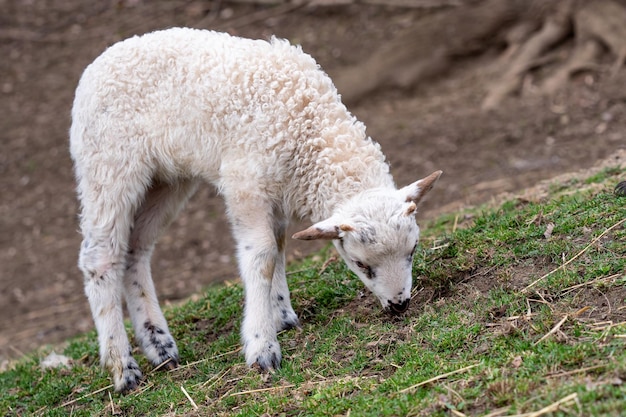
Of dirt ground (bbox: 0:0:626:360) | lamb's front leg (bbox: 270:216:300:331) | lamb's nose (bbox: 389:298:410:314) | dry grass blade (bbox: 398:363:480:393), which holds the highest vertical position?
dry grass blade (bbox: 398:363:480:393)

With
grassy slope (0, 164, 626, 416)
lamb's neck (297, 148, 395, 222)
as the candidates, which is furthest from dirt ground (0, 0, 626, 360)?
lamb's neck (297, 148, 395, 222)

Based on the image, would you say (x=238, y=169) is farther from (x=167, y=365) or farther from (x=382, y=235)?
(x=167, y=365)

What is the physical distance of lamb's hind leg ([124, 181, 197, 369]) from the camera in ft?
21.3

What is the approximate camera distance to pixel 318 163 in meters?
6.00

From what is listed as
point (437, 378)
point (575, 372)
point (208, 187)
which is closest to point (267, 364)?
point (437, 378)

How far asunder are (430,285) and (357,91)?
27.3 ft

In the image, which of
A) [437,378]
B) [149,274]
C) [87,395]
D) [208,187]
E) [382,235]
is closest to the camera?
[437,378]

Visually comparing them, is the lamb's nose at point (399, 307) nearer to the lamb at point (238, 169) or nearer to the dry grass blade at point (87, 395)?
the lamb at point (238, 169)

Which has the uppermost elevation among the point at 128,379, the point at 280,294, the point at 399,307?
the point at 399,307

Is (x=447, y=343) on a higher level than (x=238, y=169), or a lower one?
lower

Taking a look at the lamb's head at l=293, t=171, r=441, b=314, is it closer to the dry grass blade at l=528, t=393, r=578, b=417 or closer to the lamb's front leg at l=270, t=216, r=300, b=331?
the lamb's front leg at l=270, t=216, r=300, b=331

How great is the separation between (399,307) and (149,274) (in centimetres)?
219

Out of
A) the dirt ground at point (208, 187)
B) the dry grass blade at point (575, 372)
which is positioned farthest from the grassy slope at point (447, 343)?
the dirt ground at point (208, 187)

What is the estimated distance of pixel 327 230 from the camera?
5598mm
